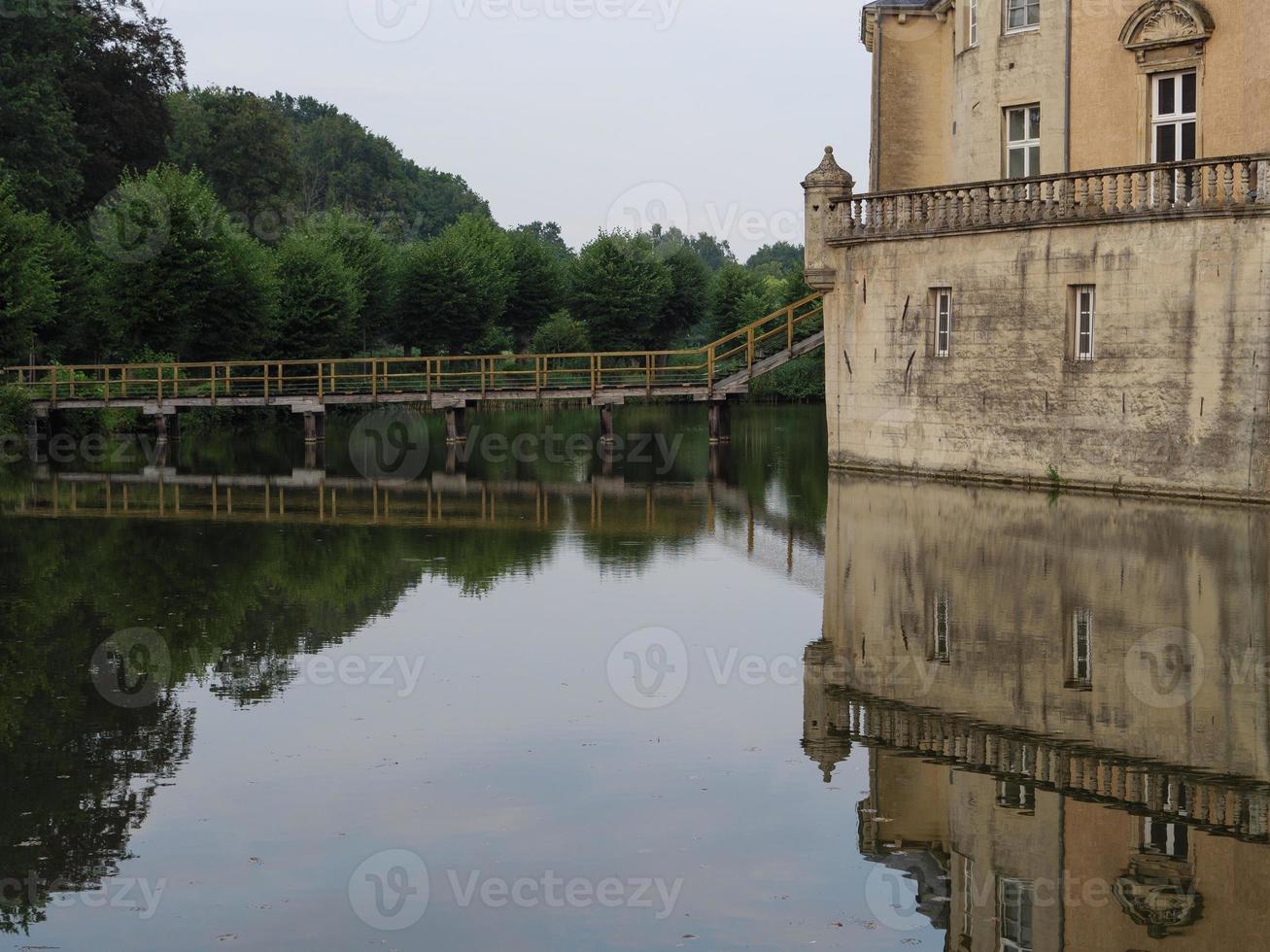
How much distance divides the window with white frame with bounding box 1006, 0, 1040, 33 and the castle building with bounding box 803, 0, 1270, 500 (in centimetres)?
3

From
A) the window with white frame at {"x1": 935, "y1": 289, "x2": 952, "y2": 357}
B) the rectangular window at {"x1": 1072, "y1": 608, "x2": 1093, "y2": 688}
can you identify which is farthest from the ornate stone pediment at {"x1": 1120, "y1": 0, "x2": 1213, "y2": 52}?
the rectangular window at {"x1": 1072, "y1": 608, "x2": 1093, "y2": 688}

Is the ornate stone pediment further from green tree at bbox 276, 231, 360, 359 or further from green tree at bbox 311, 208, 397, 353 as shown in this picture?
green tree at bbox 311, 208, 397, 353

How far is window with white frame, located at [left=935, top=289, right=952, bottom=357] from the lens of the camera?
26.6 m

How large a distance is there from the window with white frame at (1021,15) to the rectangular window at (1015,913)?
72.2 feet

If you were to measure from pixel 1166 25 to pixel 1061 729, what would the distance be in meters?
17.8

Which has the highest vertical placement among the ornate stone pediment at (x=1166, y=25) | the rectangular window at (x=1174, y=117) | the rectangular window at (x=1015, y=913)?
the ornate stone pediment at (x=1166, y=25)

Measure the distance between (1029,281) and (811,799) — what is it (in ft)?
57.4

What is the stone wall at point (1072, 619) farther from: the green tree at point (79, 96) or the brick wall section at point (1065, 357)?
the green tree at point (79, 96)

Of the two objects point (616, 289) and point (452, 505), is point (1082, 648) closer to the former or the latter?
point (452, 505)

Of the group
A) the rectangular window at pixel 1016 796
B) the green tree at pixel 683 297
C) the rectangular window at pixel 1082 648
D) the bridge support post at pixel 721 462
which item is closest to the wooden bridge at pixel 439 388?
the bridge support post at pixel 721 462

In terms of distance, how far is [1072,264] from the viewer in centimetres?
2425

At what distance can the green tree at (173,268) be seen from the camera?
51375 millimetres

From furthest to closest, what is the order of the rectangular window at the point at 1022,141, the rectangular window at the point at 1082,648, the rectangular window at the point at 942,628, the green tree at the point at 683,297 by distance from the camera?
the green tree at the point at 683,297, the rectangular window at the point at 1022,141, the rectangular window at the point at 942,628, the rectangular window at the point at 1082,648

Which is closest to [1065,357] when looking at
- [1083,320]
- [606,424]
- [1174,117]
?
[1083,320]
